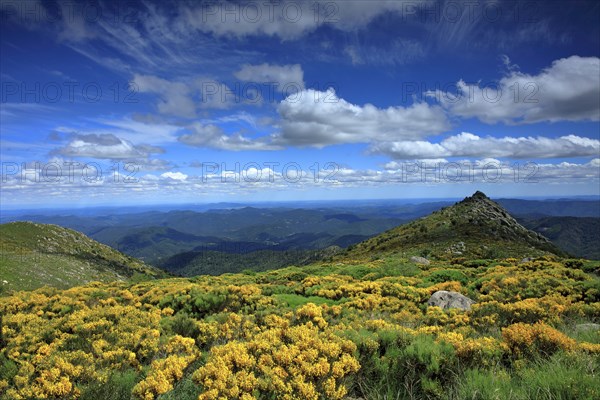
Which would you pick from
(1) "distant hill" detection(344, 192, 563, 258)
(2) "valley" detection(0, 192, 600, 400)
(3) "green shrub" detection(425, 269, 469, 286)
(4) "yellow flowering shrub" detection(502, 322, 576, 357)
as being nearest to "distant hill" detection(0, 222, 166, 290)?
(2) "valley" detection(0, 192, 600, 400)

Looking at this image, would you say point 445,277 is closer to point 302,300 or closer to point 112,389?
point 302,300

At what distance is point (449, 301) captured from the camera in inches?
596

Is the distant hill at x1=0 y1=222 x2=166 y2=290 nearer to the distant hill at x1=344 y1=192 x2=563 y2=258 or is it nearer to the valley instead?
the valley

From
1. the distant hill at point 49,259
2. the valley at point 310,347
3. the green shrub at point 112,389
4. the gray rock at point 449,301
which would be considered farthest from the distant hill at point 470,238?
the distant hill at point 49,259

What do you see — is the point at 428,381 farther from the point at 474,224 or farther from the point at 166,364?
the point at 474,224

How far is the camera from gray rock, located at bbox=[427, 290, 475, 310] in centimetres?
1477

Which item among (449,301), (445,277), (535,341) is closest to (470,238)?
(445,277)

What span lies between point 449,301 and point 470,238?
49371mm

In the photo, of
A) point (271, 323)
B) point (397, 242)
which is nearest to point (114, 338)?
point (271, 323)

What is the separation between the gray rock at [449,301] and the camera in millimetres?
14773

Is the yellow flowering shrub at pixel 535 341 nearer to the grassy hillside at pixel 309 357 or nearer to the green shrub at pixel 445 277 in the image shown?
the grassy hillside at pixel 309 357

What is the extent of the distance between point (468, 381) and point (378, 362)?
6.19ft

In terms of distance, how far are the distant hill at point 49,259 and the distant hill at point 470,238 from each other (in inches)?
2385

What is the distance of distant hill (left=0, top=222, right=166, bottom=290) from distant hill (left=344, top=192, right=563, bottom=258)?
60586mm
